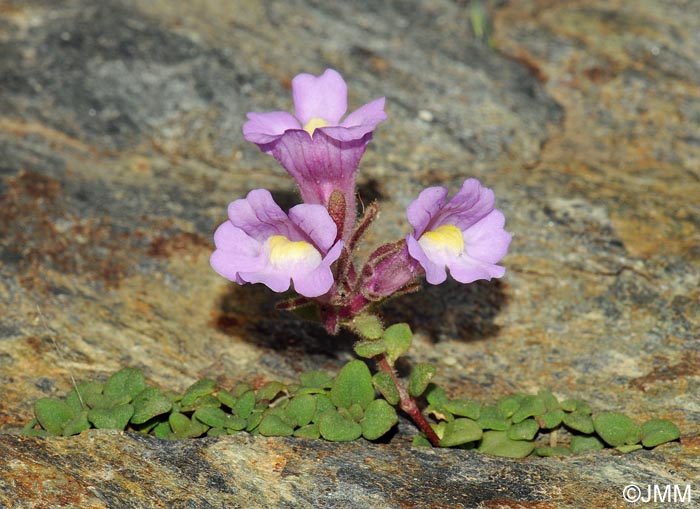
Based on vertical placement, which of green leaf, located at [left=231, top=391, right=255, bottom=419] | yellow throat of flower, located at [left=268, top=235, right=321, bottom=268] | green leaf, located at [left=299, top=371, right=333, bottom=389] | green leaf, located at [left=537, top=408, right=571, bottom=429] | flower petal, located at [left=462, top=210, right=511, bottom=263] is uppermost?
flower petal, located at [left=462, top=210, right=511, bottom=263]

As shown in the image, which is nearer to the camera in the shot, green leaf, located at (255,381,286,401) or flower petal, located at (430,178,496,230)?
flower petal, located at (430,178,496,230)

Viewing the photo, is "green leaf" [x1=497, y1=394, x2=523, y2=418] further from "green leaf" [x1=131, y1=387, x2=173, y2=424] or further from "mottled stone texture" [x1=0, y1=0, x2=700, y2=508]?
"green leaf" [x1=131, y1=387, x2=173, y2=424]

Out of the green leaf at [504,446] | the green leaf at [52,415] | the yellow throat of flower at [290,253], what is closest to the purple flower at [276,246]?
the yellow throat of flower at [290,253]

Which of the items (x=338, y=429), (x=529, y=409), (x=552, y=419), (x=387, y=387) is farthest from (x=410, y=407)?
(x=552, y=419)

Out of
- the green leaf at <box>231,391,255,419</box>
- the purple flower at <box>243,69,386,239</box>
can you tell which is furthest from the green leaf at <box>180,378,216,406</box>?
the purple flower at <box>243,69,386,239</box>

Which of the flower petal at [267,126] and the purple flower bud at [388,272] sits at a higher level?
the flower petal at [267,126]

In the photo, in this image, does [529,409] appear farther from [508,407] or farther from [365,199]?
[365,199]

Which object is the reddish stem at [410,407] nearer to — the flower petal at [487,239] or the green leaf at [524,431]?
the green leaf at [524,431]

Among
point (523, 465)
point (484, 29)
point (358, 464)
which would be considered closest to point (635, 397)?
point (523, 465)
